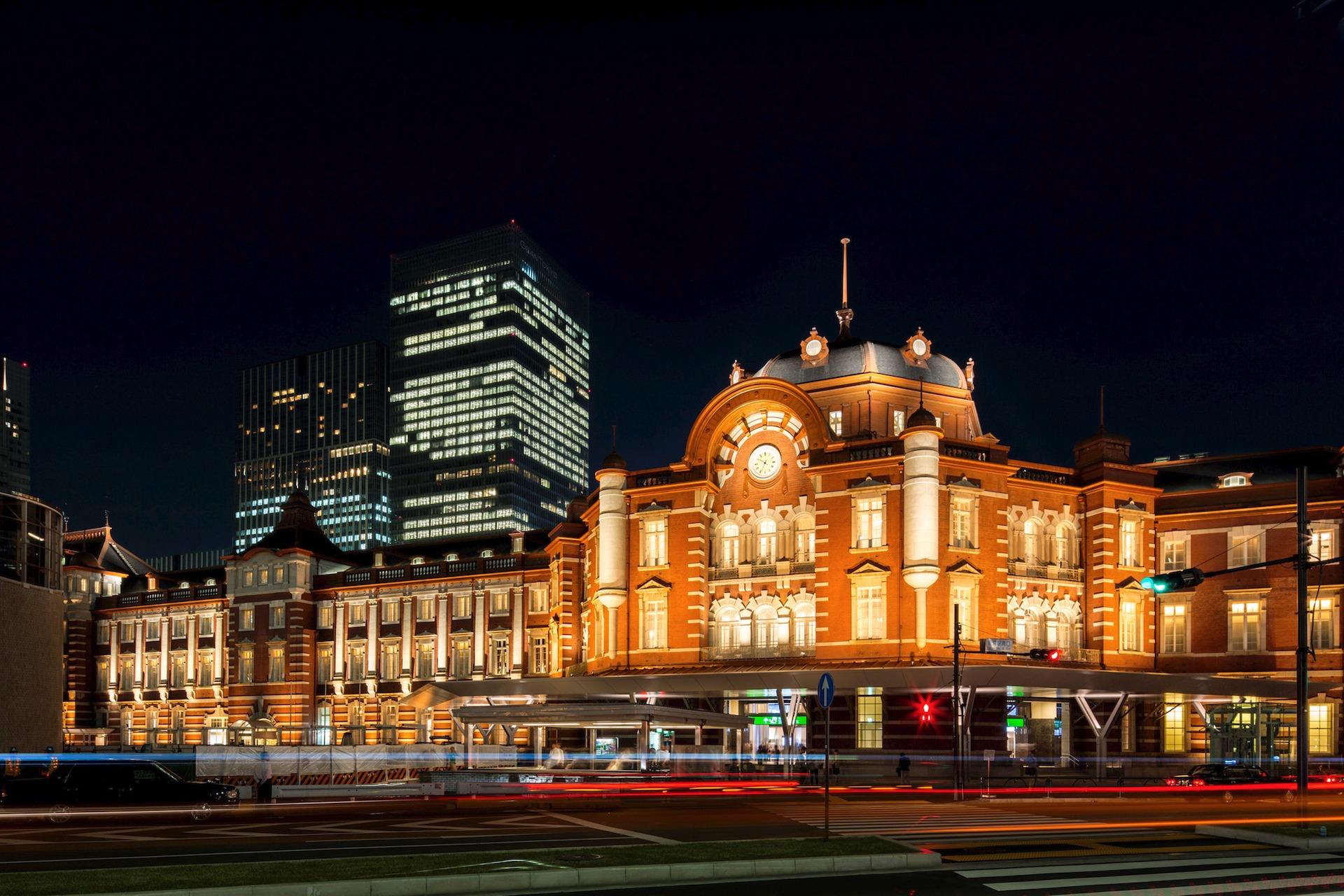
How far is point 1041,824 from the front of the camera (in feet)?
89.6

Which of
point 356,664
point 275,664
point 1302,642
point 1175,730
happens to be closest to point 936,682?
point 1175,730

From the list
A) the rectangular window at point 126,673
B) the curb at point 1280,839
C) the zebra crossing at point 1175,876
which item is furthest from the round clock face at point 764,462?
the rectangular window at point 126,673

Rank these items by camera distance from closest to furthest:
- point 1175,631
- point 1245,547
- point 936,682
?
point 936,682
point 1245,547
point 1175,631

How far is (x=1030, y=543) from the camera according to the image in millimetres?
55812

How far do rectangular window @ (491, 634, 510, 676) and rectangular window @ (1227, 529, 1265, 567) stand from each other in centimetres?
3802

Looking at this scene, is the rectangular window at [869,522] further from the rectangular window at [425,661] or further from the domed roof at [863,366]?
the rectangular window at [425,661]

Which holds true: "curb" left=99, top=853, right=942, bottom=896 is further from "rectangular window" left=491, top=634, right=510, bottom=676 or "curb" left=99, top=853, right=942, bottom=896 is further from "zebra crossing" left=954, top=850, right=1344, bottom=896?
"rectangular window" left=491, top=634, right=510, bottom=676

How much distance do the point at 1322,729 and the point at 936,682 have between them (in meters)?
17.7

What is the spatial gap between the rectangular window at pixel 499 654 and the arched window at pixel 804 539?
2439cm

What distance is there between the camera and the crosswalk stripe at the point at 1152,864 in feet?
60.7

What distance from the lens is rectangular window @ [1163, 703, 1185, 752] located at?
56.2 m

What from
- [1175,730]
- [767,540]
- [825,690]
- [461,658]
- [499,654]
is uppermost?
[767,540]

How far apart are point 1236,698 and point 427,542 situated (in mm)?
49083

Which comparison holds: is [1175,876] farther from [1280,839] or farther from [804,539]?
[804,539]
